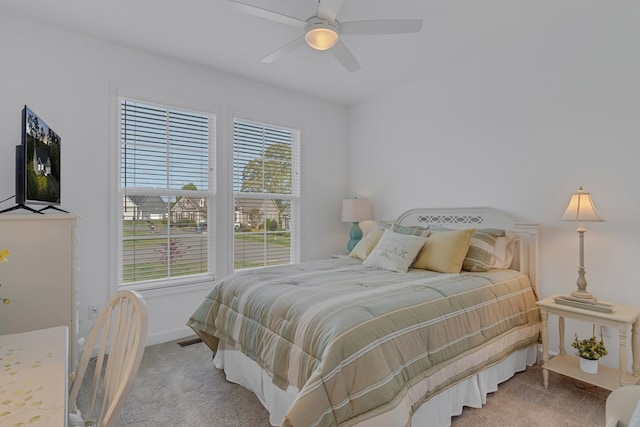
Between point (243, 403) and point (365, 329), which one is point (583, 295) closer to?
point (365, 329)

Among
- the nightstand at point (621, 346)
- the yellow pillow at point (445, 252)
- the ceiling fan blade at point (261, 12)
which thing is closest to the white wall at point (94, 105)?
the ceiling fan blade at point (261, 12)

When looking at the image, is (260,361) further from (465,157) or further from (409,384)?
(465,157)

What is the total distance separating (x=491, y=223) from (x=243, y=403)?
2.57 metres

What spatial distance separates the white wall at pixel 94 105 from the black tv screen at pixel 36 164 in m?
0.38

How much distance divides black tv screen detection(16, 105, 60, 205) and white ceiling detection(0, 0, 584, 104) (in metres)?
1.01

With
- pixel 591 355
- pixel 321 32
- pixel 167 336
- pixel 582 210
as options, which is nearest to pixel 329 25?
pixel 321 32

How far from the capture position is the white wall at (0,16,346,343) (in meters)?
2.55

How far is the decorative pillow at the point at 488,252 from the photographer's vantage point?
2.70 m

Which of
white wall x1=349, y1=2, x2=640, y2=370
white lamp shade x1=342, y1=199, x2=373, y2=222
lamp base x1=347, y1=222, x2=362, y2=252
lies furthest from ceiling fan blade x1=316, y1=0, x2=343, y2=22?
lamp base x1=347, y1=222, x2=362, y2=252

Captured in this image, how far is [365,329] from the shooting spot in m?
1.53

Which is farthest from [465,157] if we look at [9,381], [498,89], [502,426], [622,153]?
[9,381]

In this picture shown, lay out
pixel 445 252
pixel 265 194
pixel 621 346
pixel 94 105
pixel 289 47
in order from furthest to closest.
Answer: pixel 265 194, pixel 94 105, pixel 445 252, pixel 289 47, pixel 621 346

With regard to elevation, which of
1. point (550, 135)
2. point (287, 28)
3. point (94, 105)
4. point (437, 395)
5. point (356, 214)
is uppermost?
point (287, 28)

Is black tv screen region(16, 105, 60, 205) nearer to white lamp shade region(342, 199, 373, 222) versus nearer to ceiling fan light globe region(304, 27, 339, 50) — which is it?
ceiling fan light globe region(304, 27, 339, 50)
